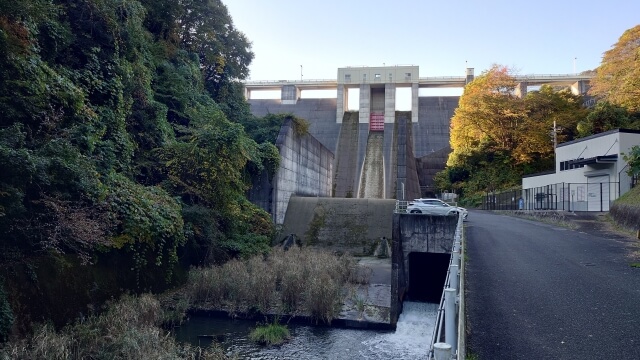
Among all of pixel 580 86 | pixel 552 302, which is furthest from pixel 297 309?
pixel 580 86

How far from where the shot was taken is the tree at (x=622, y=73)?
31.8 meters

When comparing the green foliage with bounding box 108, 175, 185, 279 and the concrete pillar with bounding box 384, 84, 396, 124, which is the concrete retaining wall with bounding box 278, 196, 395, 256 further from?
the concrete pillar with bounding box 384, 84, 396, 124

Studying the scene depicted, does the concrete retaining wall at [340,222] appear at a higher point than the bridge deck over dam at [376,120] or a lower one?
lower

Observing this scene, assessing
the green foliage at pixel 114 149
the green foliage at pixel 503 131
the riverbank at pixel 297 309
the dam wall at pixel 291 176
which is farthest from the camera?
the green foliage at pixel 503 131

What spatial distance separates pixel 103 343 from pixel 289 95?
188ft

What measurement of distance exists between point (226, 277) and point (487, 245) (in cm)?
831

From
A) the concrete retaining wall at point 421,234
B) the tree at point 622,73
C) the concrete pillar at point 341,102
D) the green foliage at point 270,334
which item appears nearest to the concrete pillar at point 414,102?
the concrete pillar at point 341,102

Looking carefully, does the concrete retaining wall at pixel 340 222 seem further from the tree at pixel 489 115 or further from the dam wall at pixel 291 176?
the tree at pixel 489 115

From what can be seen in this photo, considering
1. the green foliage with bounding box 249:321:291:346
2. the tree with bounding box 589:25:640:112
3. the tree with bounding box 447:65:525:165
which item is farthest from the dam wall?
the tree with bounding box 589:25:640:112

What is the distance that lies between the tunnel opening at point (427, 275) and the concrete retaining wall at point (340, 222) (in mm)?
1942

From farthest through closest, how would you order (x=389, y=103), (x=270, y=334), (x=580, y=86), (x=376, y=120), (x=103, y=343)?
(x=580, y=86) < (x=376, y=120) < (x=389, y=103) < (x=270, y=334) < (x=103, y=343)

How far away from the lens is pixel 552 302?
7.73 m

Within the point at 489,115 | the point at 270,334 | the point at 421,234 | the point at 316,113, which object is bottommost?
the point at 270,334

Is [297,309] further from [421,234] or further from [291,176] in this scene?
[291,176]
